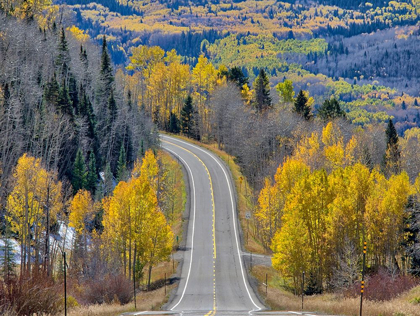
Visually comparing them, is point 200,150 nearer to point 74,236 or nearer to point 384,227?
point 74,236

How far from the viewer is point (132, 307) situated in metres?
47.5

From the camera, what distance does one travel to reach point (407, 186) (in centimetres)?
6638

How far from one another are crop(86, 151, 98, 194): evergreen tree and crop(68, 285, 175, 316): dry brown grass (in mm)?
24468

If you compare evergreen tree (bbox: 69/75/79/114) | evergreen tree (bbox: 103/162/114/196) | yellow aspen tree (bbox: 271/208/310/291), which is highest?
evergreen tree (bbox: 69/75/79/114)

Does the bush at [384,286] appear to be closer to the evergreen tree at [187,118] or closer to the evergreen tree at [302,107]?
the evergreen tree at [302,107]

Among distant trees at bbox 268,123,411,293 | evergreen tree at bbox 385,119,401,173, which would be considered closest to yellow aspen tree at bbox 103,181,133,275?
distant trees at bbox 268,123,411,293

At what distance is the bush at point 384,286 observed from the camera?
50.5 m

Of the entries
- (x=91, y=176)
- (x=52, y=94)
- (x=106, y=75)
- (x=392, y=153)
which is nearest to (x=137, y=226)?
(x=91, y=176)

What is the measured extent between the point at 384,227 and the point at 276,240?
11.0m

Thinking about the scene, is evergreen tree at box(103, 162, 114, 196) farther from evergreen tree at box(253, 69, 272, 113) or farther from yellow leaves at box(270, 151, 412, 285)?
evergreen tree at box(253, 69, 272, 113)

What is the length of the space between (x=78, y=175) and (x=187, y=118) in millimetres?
49186

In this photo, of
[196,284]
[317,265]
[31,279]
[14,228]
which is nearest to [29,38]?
[14,228]

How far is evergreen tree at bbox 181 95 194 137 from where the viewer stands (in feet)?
422

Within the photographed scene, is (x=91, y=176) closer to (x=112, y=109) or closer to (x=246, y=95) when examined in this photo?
(x=112, y=109)
